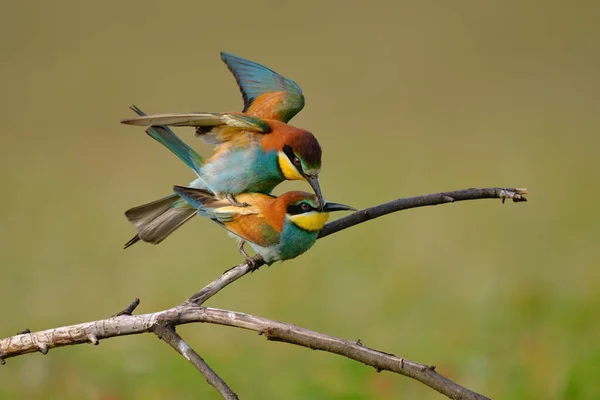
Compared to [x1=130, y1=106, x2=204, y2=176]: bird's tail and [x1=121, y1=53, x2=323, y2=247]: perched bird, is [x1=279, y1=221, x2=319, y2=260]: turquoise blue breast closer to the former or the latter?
[x1=121, y1=53, x2=323, y2=247]: perched bird

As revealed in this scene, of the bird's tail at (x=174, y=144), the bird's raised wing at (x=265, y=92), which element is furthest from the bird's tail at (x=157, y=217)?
the bird's raised wing at (x=265, y=92)

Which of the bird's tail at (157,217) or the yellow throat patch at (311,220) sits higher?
the yellow throat patch at (311,220)

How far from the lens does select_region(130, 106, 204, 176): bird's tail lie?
2.31 metres

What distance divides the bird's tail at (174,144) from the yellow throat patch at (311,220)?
395 mm

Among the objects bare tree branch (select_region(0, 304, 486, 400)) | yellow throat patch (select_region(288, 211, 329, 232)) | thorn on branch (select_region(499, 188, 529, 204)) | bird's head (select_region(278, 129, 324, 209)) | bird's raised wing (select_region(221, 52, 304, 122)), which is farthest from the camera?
bird's raised wing (select_region(221, 52, 304, 122))

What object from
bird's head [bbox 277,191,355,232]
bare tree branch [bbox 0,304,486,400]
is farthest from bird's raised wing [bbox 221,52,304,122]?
bare tree branch [bbox 0,304,486,400]

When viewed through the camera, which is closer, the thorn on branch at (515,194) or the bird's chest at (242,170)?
the thorn on branch at (515,194)

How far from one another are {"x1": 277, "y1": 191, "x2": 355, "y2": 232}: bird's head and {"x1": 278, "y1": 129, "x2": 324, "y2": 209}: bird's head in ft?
0.40

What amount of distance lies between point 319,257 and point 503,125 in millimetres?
2663

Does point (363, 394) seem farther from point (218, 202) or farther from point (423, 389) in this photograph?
point (218, 202)

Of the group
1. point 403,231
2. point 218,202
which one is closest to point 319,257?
point 403,231

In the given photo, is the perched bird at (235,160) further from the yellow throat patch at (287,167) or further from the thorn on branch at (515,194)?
the thorn on branch at (515,194)

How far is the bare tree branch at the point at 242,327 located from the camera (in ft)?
4.75

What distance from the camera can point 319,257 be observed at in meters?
4.55
